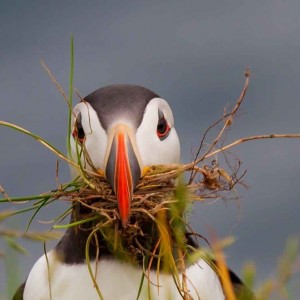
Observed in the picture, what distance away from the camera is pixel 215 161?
13.3 ft

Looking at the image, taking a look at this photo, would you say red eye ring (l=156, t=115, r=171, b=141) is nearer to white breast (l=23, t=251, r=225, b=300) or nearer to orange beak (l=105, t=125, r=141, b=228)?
orange beak (l=105, t=125, r=141, b=228)

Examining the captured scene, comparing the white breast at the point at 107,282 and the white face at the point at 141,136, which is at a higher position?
the white face at the point at 141,136

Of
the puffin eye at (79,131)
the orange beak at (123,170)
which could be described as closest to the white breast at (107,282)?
the puffin eye at (79,131)

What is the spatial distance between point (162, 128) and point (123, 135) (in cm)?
61

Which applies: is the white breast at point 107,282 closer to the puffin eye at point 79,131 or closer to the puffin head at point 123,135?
the puffin head at point 123,135

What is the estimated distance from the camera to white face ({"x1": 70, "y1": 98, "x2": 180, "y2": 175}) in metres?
4.12

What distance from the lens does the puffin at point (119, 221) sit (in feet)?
13.6

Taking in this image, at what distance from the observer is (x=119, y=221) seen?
390cm

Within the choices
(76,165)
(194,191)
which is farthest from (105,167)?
(194,191)

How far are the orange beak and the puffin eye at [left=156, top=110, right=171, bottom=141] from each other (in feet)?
1.71

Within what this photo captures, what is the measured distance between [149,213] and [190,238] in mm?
645

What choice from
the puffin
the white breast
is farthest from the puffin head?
the white breast

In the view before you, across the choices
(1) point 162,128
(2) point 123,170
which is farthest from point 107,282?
(2) point 123,170

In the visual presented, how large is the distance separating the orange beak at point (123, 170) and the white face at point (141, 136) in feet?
0.17
